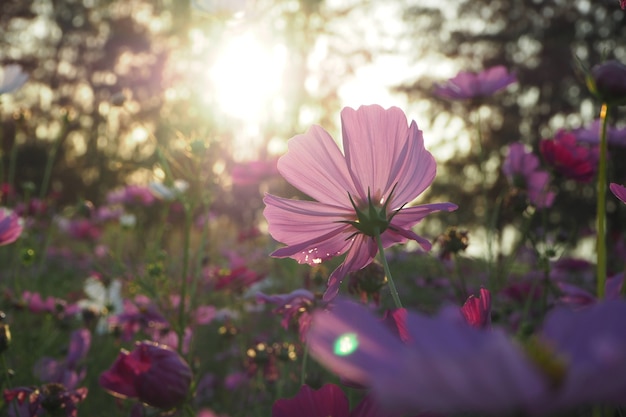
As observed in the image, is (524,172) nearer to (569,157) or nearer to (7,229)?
(569,157)

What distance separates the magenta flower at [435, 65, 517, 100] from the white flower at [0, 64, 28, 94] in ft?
3.40

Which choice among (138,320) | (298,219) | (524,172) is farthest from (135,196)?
(298,219)

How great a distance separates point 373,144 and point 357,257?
13 centimetres

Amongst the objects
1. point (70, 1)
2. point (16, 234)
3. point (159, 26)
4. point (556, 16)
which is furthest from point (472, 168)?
point (16, 234)

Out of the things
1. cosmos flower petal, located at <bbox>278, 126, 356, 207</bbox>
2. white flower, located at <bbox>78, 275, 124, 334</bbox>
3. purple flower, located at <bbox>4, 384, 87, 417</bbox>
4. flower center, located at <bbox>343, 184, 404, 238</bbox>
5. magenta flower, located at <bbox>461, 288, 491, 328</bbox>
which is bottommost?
white flower, located at <bbox>78, 275, 124, 334</bbox>

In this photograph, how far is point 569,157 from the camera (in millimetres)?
1388

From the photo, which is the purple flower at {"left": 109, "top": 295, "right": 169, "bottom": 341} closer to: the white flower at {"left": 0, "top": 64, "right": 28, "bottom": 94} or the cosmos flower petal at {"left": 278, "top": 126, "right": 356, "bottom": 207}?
the white flower at {"left": 0, "top": 64, "right": 28, "bottom": 94}

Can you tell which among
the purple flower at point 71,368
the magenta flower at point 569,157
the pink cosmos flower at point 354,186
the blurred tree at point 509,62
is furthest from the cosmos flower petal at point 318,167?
the blurred tree at point 509,62

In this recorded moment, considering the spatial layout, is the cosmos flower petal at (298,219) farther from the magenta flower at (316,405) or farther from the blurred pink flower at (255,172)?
the blurred pink flower at (255,172)

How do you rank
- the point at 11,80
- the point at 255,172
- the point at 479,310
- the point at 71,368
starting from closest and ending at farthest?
the point at 479,310
the point at 71,368
the point at 11,80
the point at 255,172

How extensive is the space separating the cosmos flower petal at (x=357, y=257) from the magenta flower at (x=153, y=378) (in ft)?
0.56

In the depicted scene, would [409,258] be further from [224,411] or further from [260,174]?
[224,411]

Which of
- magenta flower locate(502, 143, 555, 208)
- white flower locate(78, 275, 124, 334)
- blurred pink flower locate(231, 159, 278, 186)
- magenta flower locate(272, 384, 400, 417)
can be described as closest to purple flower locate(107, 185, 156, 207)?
white flower locate(78, 275, 124, 334)

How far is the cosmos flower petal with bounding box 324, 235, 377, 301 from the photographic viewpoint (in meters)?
0.66
